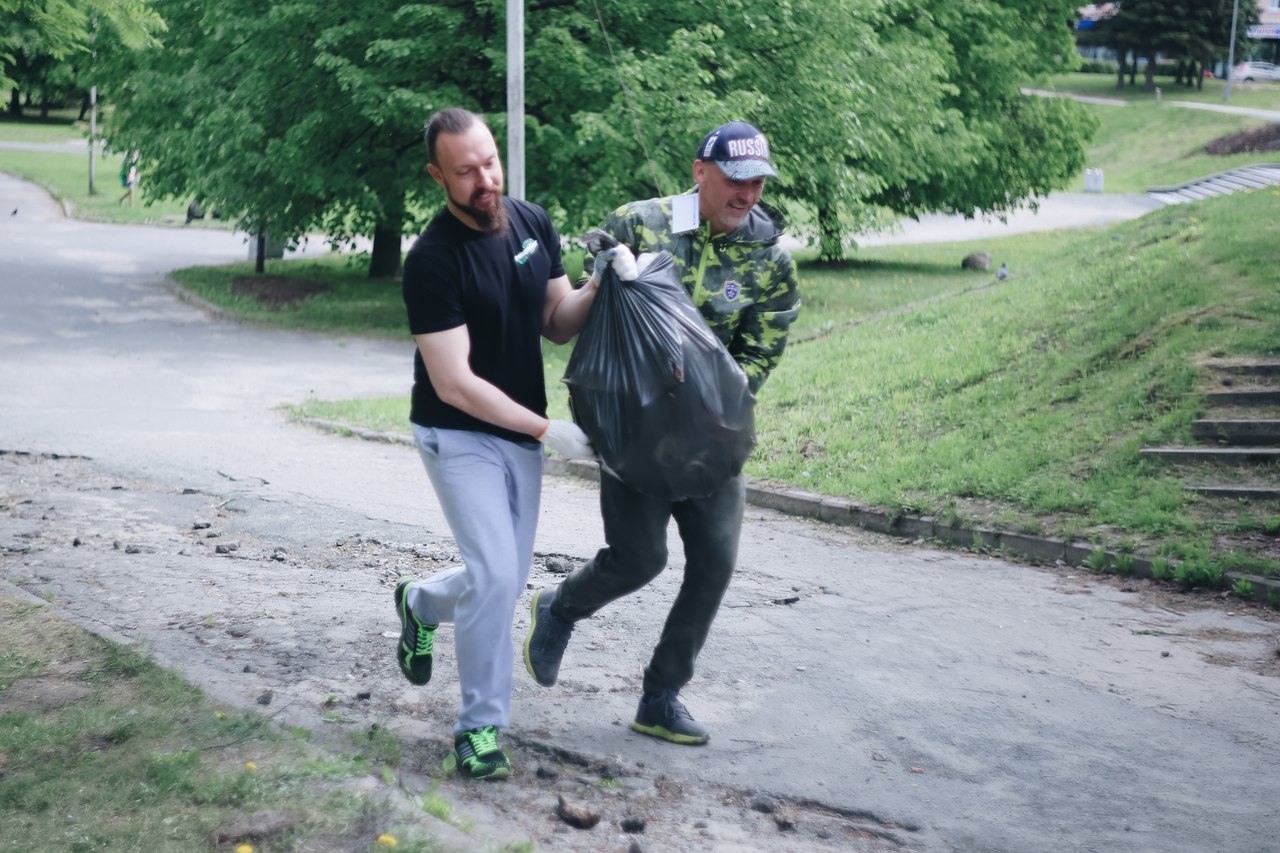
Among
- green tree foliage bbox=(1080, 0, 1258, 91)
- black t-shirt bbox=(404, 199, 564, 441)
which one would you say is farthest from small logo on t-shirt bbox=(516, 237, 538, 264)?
green tree foliage bbox=(1080, 0, 1258, 91)

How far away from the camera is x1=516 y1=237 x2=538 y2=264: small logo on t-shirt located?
4.33m

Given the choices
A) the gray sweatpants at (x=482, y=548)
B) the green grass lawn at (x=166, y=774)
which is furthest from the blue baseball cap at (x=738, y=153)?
the green grass lawn at (x=166, y=774)

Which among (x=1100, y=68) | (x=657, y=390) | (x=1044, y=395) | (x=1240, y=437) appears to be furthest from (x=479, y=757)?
(x=1100, y=68)

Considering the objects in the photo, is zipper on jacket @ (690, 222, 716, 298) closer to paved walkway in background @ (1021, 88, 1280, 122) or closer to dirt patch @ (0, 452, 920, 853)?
dirt patch @ (0, 452, 920, 853)

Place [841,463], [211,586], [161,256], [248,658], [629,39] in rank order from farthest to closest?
[161,256] → [629,39] → [841,463] → [211,586] → [248,658]

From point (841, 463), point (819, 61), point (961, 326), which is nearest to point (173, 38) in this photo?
point (819, 61)

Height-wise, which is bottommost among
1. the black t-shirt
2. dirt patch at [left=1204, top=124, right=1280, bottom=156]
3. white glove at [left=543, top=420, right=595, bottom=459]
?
white glove at [left=543, top=420, right=595, bottom=459]

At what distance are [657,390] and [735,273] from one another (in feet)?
2.04

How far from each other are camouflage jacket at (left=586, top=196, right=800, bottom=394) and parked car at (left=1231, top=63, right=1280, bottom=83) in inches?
3122

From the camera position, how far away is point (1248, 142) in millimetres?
46125

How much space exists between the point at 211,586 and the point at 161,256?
24128 millimetres

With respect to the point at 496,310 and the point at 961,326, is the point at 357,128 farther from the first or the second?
the point at 496,310

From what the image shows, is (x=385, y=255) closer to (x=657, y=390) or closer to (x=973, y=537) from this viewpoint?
(x=973, y=537)

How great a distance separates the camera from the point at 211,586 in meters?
6.71
